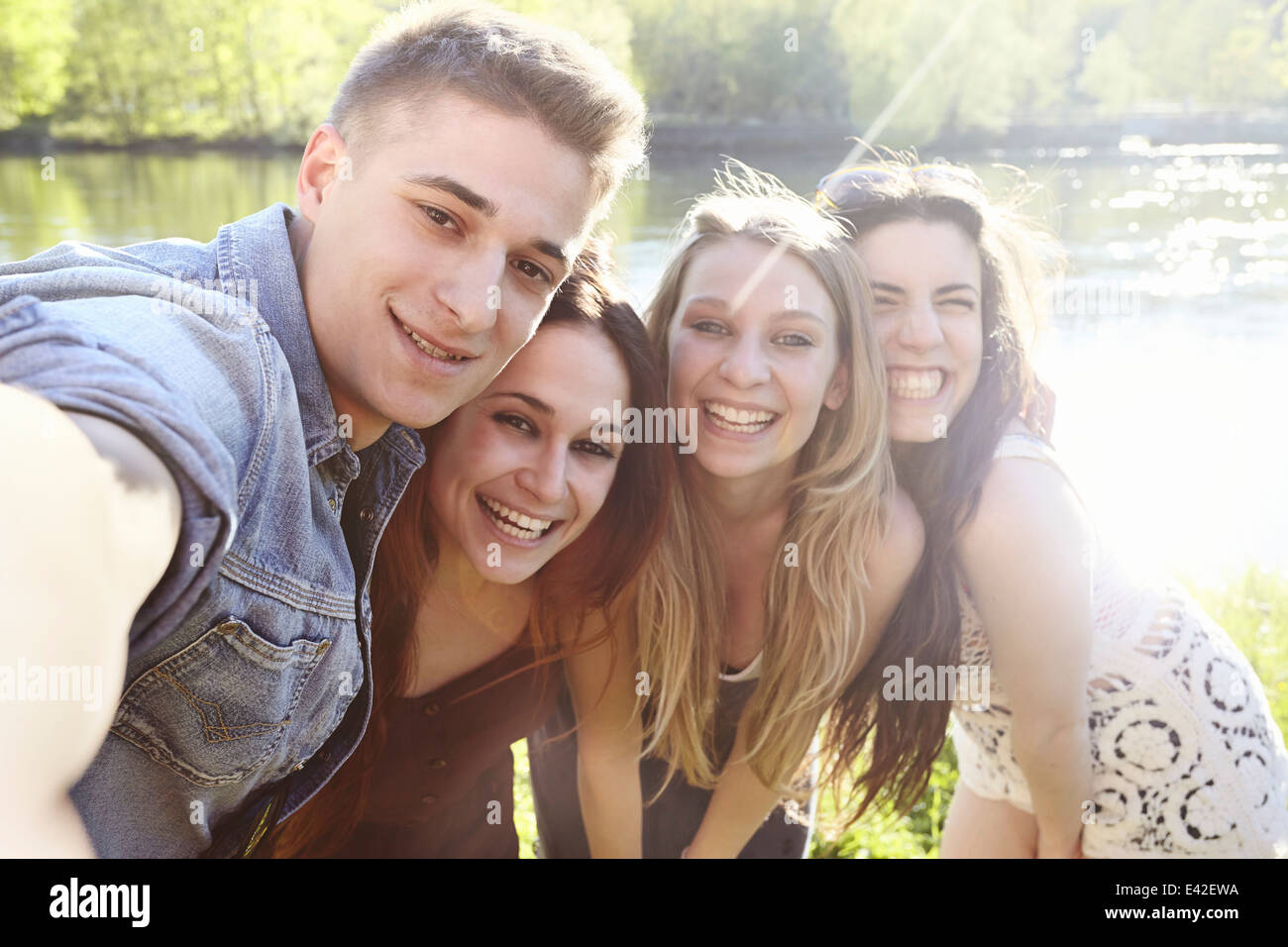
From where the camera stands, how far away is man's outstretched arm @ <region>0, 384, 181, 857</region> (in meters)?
0.97

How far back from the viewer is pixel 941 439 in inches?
114

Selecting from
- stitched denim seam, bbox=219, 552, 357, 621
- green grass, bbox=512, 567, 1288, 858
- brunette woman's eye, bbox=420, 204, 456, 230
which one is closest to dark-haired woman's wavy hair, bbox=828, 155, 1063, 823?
green grass, bbox=512, 567, 1288, 858

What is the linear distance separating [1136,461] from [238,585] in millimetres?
14370

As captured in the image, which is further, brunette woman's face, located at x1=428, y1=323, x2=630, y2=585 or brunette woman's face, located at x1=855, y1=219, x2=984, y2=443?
brunette woman's face, located at x1=855, y1=219, x2=984, y2=443

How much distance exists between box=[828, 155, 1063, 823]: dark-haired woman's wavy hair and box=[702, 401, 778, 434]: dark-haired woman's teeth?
592 mm

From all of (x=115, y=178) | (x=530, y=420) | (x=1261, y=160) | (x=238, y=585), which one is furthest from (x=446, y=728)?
(x=1261, y=160)

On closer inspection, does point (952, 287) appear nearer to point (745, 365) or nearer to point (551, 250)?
point (745, 365)

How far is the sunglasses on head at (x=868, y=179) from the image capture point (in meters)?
2.87

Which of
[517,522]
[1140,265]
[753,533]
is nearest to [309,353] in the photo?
[517,522]

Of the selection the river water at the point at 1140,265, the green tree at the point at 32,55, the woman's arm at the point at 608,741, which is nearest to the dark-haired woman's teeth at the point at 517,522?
the woman's arm at the point at 608,741

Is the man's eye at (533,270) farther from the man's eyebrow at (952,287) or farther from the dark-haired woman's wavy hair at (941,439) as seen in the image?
the man's eyebrow at (952,287)

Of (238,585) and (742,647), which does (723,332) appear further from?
(238,585)

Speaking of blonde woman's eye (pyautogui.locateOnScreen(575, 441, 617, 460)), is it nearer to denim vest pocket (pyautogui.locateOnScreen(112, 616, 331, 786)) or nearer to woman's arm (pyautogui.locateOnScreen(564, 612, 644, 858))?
woman's arm (pyautogui.locateOnScreen(564, 612, 644, 858))

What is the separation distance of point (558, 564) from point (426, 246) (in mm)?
1077
